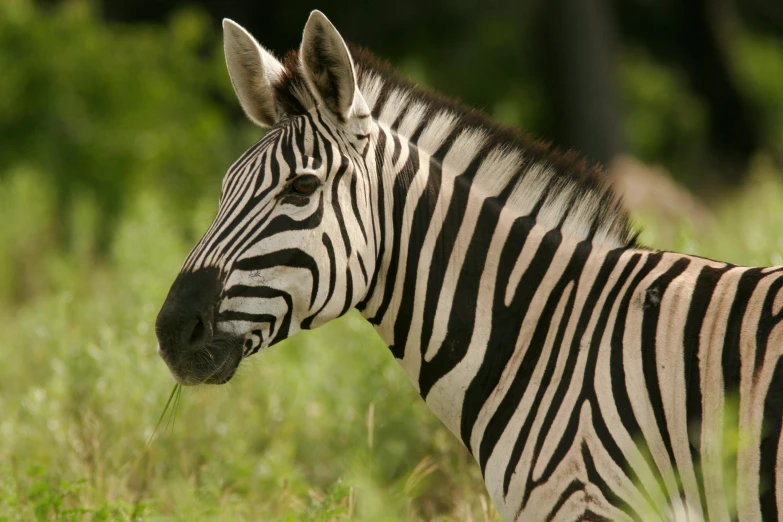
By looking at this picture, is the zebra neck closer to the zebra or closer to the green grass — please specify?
the zebra

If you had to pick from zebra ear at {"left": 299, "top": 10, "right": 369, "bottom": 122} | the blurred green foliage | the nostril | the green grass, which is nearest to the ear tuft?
zebra ear at {"left": 299, "top": 10, "right": 369, "bottom": 122}

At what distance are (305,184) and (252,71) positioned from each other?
63 centimetres

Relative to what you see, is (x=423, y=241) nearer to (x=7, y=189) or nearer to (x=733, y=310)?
(x=733, y=310)

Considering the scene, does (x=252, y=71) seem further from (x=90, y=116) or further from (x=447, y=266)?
(x=90, y=116)

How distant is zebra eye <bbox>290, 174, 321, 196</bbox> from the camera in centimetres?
309

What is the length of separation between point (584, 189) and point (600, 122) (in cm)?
1068

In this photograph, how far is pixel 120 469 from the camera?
4625 mm

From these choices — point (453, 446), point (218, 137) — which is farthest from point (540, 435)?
point (218, 137)

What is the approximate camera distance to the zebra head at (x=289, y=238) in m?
3.01

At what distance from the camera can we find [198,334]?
3.00m

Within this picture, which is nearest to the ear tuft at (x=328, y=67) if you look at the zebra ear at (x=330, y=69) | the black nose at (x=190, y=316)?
the zebra ear at (x=330, y=69)

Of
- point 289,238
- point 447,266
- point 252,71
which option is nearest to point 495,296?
point 447,266

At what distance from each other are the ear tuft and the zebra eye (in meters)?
0.26

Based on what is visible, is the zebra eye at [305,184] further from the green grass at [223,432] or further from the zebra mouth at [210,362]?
the green grass at [223,432]
